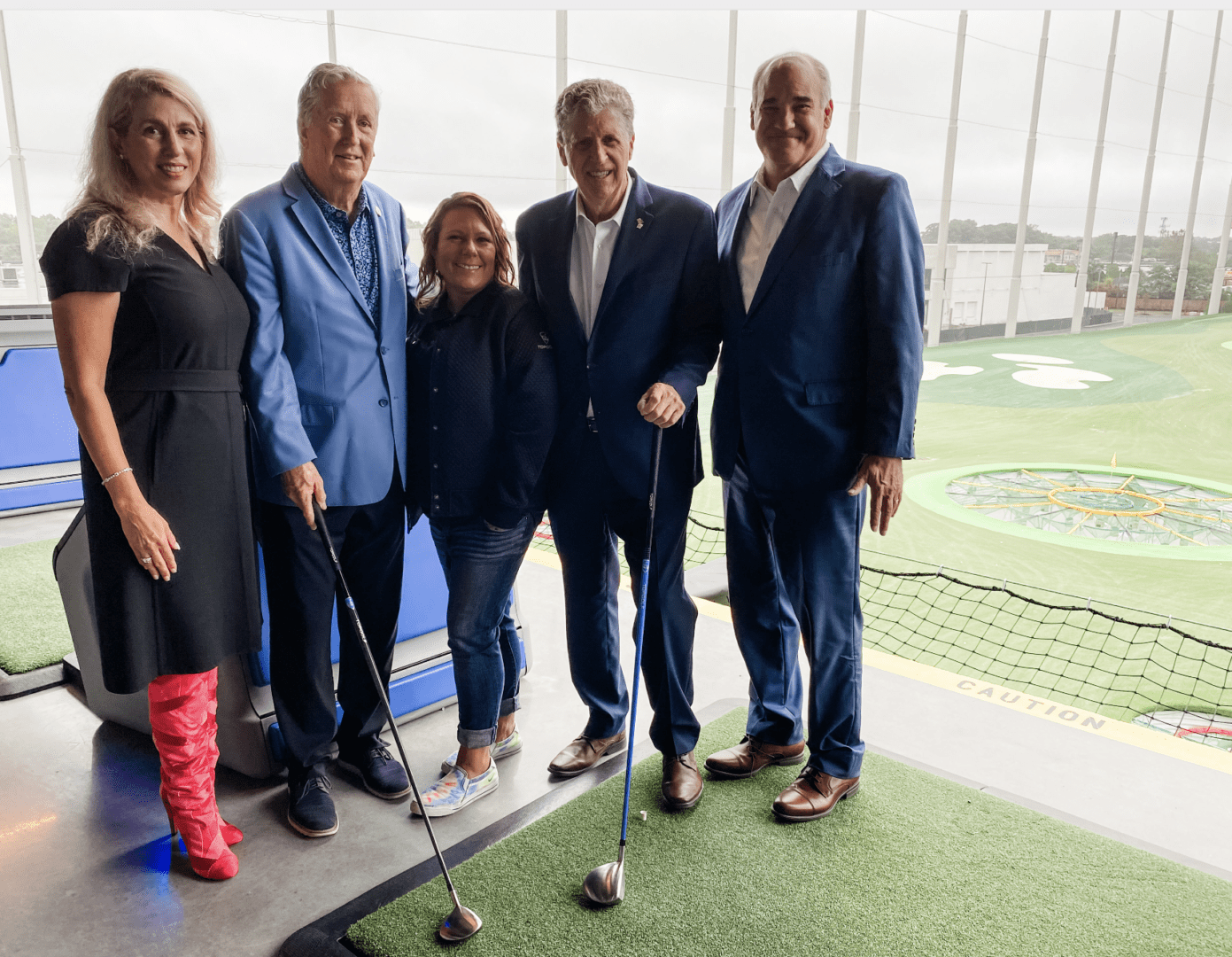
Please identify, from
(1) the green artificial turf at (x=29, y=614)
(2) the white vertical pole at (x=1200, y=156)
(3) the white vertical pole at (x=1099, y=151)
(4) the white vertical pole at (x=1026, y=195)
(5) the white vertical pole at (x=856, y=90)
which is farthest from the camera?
(2) the white vertical pole at (x=1200, y=156)

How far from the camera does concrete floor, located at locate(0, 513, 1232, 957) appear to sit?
1776 millimetres

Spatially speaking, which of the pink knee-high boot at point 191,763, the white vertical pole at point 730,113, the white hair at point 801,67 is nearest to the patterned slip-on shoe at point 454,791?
the pink knee-high boot at point 191,763

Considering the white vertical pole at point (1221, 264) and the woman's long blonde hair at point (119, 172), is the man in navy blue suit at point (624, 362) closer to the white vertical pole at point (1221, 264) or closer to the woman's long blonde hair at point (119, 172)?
the woman's long blonde hair at point (119, 172)

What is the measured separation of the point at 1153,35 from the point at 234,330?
20.9 metres

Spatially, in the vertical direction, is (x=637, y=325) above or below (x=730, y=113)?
below

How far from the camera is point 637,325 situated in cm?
190

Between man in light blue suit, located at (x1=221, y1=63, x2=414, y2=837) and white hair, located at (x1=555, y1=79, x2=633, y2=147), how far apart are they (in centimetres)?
41

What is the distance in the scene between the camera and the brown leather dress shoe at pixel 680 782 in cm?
207

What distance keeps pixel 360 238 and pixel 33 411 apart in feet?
14.3

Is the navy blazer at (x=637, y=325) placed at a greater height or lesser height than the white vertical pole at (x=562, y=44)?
lesser

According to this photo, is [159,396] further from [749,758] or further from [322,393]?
[749,758]

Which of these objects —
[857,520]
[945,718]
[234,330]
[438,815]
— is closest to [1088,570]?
[945,718]

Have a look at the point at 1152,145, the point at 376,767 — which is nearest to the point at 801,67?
the point at 376,767

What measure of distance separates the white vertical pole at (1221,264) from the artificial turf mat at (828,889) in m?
18.1
